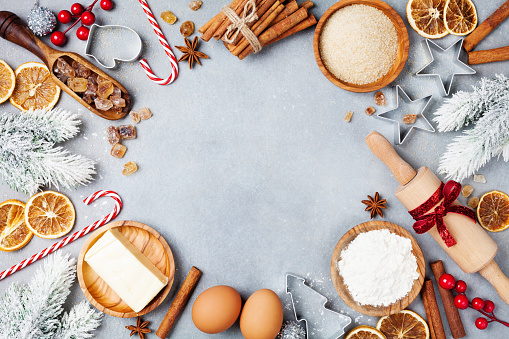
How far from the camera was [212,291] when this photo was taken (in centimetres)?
160

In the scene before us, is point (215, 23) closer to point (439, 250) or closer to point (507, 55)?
point (507, 55)

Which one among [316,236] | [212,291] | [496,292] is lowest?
[496,292]

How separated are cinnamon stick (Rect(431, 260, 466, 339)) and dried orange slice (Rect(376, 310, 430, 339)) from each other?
0.46ft

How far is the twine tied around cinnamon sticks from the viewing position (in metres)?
1.58

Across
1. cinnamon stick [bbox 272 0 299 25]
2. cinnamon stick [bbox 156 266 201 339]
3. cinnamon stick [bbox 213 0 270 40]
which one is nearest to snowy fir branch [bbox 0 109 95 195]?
cinnamon stick [bbox 156 266 201 339]

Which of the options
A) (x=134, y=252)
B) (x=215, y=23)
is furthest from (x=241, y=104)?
(x=134, y=252)

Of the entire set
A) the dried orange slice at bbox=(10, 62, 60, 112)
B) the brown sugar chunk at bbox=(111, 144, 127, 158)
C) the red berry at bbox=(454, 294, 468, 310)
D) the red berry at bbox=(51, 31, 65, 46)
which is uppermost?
the red berry at bbox=(51, 31, 65, 46)

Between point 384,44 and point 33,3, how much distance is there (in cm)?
184

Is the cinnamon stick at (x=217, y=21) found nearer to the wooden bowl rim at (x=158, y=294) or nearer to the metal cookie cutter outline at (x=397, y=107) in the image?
the metal cookie cutter outline at (x=397, y=107)

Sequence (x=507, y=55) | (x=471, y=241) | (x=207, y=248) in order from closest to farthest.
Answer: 1. (x=471, y=241)
2. (x=507, y=55)
3. (x=207, y=248)

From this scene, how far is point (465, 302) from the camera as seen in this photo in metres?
1.61

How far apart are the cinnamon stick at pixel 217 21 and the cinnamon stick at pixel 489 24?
1141mm

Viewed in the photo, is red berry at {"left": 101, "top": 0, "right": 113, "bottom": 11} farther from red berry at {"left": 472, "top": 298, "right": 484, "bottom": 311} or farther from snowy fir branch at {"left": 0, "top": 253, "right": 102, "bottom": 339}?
red berry at {"left": 472, "top": 298, "right": 484, "bottom": 311}

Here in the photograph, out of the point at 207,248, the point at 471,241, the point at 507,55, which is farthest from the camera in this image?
the point at 207,248
